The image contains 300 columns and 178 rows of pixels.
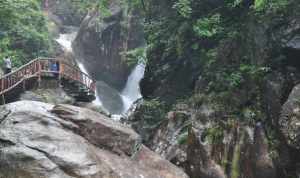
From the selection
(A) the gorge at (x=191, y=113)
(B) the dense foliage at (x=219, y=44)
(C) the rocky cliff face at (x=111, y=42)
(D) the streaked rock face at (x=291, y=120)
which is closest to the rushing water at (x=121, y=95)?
(C) the rocky cliff face at (x=111, y=42)

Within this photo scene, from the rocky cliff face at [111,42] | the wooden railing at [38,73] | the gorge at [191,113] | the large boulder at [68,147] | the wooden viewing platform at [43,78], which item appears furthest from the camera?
the rocky cliff face at [111,42]

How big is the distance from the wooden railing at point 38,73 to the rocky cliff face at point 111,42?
8.05m

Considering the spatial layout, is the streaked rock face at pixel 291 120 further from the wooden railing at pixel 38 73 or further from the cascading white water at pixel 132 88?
the cascading white water at pixel 132 88

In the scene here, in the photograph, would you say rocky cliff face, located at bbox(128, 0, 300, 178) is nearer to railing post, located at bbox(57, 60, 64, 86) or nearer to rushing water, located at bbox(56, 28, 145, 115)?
railing post, located at bbox(57, 60, 64, 86)

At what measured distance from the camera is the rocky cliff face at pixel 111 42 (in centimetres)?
3125

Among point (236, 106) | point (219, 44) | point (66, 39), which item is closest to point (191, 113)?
point (236, 106)

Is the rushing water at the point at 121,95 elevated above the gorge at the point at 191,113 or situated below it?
below

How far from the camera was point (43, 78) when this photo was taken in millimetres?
20891

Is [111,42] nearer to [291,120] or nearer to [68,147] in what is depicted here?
[291,120]

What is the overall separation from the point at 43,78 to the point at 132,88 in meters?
10.1

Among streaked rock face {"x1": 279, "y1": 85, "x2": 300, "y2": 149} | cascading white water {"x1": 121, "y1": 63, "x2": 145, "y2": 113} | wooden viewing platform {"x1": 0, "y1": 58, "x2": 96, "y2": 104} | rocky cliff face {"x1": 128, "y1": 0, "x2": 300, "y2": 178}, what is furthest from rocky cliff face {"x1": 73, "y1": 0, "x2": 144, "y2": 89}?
streaked rock face {"x1": 279, "y1": 85, "x2": 300, "y2": 149}

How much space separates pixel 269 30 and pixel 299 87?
2.72m

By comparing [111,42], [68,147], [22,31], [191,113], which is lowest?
[191,113]

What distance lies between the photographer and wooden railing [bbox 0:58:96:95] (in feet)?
58.2
